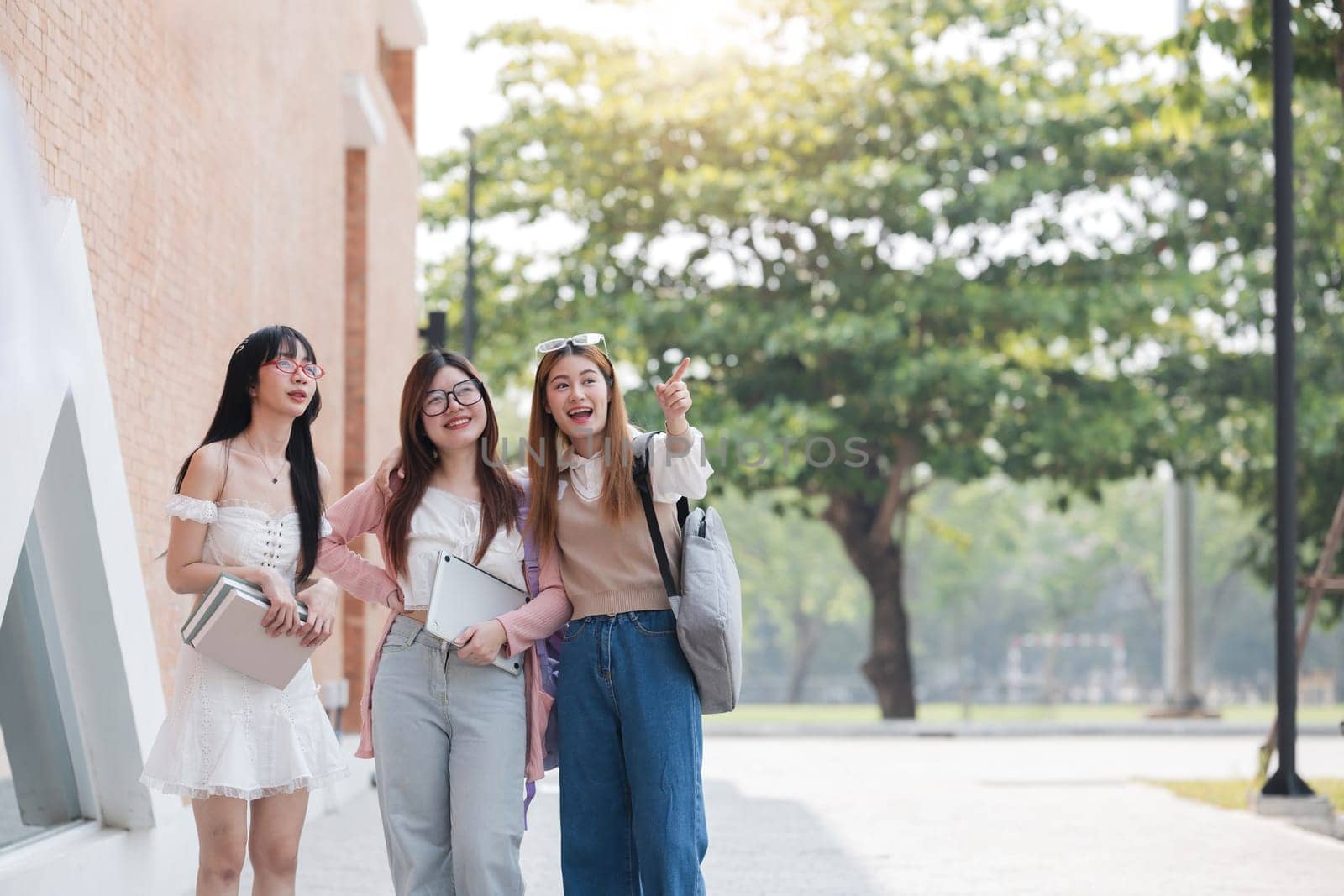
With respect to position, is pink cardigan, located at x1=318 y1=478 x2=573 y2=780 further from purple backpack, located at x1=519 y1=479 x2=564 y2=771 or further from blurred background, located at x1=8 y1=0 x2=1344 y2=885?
blurred background, located at x1=8 y1=0 x2=1344 y2=885

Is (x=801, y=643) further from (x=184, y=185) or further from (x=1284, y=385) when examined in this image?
(x=184, y=185)

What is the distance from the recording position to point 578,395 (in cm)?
443

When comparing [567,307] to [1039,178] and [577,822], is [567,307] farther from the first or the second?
[577,822]

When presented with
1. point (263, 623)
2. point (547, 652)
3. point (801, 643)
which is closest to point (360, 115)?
point (547, 652)

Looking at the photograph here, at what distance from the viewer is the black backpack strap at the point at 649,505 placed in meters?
4.44

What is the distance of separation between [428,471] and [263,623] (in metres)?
0.63

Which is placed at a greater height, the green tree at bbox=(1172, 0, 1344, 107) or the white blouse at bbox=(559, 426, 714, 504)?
the green tree at bbox=(1172, 0, 1344, 107)

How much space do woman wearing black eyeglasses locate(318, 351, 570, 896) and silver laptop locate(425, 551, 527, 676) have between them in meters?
0.04

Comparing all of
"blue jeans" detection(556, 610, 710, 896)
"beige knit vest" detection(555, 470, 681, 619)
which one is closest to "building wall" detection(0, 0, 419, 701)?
"beige knit vest" detection(555, 470, 681, 619)

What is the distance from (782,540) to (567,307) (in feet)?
90.3

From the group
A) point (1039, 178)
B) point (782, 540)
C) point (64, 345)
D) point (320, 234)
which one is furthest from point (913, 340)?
point (782, 540)

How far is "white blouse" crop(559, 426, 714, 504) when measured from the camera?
14.5ft

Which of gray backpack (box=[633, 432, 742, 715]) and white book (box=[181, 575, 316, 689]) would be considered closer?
white book (box=[181, 575, 316, 689])

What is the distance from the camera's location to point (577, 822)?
447 centimetres
